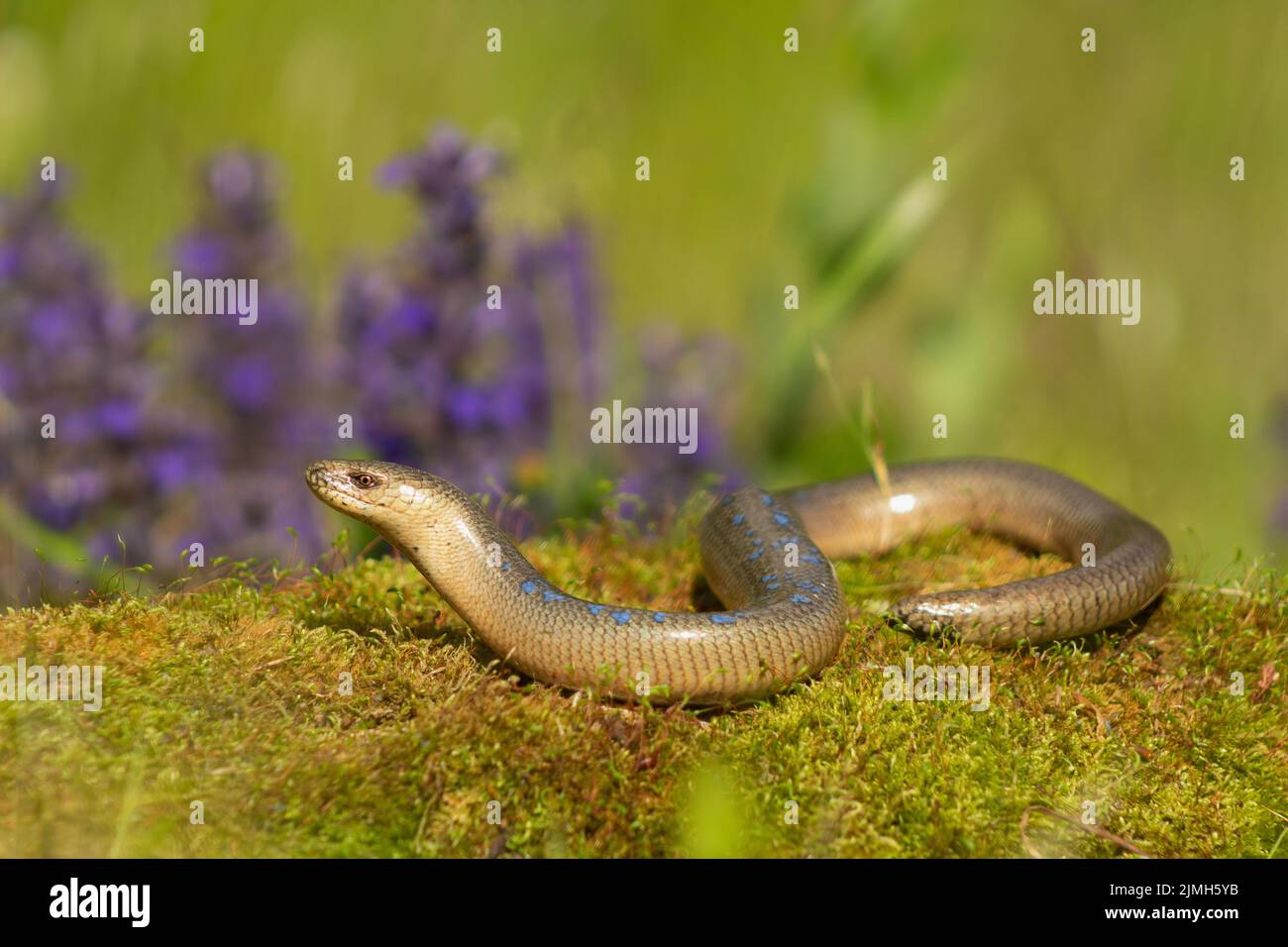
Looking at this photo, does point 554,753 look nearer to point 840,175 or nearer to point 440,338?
point 440,338

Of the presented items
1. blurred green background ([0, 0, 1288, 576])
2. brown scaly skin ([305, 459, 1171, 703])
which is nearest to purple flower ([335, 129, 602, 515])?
blurred green background ([0, 0, 1288, 576])

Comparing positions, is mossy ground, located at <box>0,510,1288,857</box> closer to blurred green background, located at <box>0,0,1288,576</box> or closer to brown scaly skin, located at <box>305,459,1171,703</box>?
brown scaly skin, located at <box>305,459,1171,703</box>

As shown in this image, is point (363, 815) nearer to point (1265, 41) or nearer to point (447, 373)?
point (447, 373)

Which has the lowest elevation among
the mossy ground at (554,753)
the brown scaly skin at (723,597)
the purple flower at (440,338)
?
the mossy ground at (554,753)

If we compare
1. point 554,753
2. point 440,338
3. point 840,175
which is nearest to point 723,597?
point 554,753

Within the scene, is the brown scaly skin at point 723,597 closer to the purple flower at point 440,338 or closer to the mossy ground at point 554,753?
the mossy ground at point 554,753

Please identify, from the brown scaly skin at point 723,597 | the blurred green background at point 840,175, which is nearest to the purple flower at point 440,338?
the blurred green background at point 840,175

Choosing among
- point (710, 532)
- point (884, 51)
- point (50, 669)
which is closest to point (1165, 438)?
point (884, 51)
